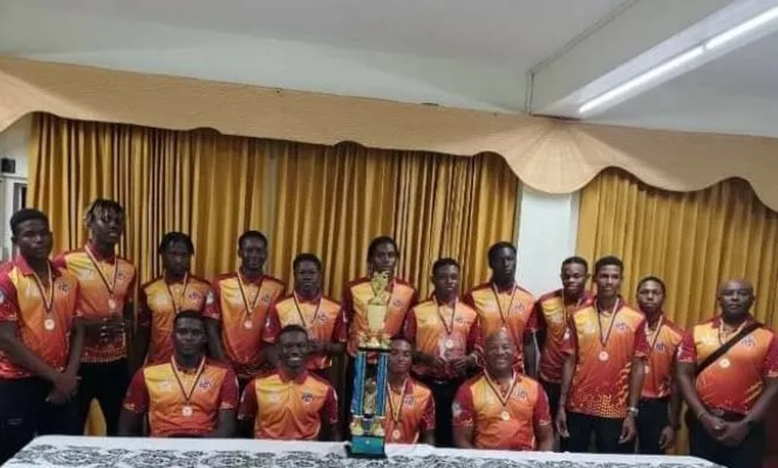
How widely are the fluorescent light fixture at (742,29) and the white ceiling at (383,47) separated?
0.39 m

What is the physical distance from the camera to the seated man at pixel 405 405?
10.8 feet

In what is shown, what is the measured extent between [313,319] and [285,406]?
755mm

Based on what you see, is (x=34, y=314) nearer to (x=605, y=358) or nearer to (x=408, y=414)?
(x=408, y=414)

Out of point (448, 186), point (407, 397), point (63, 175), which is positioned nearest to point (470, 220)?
point (448, 186)

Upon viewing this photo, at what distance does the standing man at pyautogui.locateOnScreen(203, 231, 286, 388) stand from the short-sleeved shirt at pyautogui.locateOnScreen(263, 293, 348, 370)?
86mm

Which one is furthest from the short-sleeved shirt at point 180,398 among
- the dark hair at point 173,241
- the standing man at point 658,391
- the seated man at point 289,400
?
the standing man at point 658,391

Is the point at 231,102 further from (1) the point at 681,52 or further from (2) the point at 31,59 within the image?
(1) the point at 681,52

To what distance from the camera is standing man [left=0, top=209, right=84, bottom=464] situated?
3275 millimetres

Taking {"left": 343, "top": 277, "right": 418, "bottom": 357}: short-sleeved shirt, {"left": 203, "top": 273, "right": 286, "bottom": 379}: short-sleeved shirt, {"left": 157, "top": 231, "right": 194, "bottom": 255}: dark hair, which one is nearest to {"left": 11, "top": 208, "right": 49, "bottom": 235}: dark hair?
{"left": 157, "top": 231, "right": 194, "bottom": 255}: dark hair

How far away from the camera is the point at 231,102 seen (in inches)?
167

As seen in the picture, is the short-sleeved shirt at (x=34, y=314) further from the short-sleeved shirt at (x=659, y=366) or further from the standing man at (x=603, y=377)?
the short-sleeved shirt at (x=659, y=366)

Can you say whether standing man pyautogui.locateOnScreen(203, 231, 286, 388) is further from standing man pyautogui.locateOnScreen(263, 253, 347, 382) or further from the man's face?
the man's face

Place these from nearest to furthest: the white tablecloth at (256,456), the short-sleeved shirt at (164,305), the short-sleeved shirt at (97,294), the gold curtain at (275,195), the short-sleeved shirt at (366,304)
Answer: the white tablecloth at (256,456) < the short-sleeved shirt at (97,294) < the short-sleeved shirt at (164,305) < the short-sleeved shirt at (366,304) < the gold curtain at (275,195)

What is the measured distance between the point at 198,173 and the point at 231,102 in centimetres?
47
